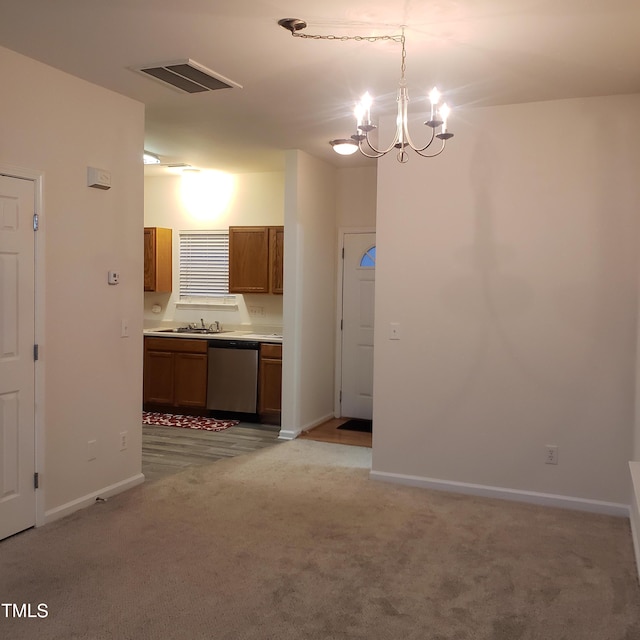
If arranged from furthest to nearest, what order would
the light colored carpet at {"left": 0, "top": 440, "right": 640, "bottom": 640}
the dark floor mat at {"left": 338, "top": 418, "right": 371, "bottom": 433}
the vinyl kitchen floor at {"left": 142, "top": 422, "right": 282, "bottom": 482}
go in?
1. the dark floor mat at {"left": 338, "top": 418, "right": 371, "bottom": 433}
2. the vinyl kitchen floor at {"left": 142, "top": 422, "right": 282, "bottom": 482}
3. the light colored carpet at {"left": 0, "top": 440, "right": 640, "bottom": 640}

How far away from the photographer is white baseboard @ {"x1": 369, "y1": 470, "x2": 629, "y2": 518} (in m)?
4.14

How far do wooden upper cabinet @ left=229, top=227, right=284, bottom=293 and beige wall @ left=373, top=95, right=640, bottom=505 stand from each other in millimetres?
2302

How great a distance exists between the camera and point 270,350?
256 inches

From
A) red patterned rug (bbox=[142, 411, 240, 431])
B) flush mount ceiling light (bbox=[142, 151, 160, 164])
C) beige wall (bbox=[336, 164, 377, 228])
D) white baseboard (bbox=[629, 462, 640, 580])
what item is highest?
flush mount ceiling light (bbox=[142, 151, 160, 164])

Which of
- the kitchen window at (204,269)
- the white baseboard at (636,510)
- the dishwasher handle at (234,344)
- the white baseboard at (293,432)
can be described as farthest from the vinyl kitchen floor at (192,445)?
the white baseboard at (636,510)

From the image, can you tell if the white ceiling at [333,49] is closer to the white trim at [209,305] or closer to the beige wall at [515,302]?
the beige wall at [515,302]

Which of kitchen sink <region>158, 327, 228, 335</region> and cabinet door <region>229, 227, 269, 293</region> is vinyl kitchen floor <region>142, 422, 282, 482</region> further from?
cabinet door <region>229, 227, 269, 293</region>

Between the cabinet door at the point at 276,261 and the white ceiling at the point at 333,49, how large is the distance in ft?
6.98

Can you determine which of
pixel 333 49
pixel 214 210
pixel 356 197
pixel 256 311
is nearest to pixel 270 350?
pixel 256 311

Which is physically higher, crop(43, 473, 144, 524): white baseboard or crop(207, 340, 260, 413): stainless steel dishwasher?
crop(207, 340, 260, 413): stainless steel dishwasher

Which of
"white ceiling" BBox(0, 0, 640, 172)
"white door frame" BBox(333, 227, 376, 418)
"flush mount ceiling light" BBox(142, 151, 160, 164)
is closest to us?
"white ceiling" BBox(0, 0, 640, 172)

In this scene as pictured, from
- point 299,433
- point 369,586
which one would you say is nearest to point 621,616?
point 369,586

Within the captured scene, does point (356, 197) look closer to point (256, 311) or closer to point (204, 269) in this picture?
point (256, 311)

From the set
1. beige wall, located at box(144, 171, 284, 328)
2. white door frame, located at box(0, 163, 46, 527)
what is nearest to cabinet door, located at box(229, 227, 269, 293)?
beige wall, located at box(144, 171, 284, 328)
